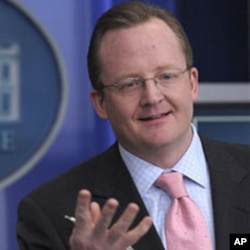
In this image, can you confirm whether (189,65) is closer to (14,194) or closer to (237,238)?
(237,238)

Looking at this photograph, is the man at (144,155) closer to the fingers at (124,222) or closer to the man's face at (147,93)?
the man's face at (147,93)

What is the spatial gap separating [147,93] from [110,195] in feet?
0.87

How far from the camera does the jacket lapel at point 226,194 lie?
1851mm

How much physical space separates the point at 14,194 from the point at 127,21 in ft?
2.66

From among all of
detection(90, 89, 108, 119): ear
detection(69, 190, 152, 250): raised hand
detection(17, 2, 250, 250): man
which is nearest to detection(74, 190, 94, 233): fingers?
detection(69, 190, 152, 250): raised hand

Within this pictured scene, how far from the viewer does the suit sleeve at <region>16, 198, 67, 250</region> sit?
1.86 m

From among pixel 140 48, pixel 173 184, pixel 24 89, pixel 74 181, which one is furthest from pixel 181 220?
pixel 24 89

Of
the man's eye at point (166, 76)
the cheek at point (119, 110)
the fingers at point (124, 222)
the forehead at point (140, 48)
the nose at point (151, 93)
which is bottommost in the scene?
the fingers at point (124, 222)

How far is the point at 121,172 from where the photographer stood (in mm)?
1976

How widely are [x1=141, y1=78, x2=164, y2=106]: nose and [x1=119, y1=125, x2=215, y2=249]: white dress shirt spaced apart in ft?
0.54

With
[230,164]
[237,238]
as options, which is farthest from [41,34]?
[237,238]

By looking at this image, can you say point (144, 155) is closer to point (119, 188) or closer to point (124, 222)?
point (119, 188)

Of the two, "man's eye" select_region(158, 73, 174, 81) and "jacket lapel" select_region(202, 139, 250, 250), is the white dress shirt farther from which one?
"man's eye" select_region(158, 73, 174, 81)

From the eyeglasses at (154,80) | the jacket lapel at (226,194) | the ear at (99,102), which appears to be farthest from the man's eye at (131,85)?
the jacket lapel at (226,194)
